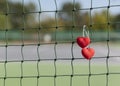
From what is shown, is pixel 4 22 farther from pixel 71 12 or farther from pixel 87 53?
pixel 87 53

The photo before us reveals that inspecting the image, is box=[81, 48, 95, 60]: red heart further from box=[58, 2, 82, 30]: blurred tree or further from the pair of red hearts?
box=[58, 2, 82, 30]: blurred tree

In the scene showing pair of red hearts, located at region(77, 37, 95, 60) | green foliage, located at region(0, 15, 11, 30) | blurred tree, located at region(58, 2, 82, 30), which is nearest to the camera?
pair of red hearts, located at region(77, 37, 95, 60)

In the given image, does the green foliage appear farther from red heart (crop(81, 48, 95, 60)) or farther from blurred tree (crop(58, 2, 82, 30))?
red heart (crop(81, 48, 95, 60))

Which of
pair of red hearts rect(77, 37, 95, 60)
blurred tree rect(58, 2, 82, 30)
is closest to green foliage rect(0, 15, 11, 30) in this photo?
blurred tree rect(58, 2, 82, 30)

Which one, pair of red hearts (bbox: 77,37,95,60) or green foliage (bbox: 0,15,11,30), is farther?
green foliage (bbox: 0,15,11,30)

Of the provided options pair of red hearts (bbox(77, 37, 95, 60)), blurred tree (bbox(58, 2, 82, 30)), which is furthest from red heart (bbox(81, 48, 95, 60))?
blurred tree (bbox(58, 2, 82, 30))

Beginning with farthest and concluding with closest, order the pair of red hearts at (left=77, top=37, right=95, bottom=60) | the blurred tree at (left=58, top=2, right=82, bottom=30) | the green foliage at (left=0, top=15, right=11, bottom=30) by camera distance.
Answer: the green foliage at (left=0, top=15, right=11, bottom=30), the blurred tree at (left=58, top=2, right=82, bottom=30), the pair of red hearts at (left=77, top=37, right=95, bottom=60)

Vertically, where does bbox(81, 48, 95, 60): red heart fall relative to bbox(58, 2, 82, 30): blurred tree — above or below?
below

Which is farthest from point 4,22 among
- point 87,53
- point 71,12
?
point 87,53

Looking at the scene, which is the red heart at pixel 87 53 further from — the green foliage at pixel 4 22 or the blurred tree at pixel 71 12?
the green foliage at pixel 4 22

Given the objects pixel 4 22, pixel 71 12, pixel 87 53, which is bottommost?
pixel 87 53

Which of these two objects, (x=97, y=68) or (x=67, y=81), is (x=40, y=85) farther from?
(x=97, y=68)

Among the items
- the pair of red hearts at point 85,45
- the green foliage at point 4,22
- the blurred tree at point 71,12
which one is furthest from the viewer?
the green foliage at point 4,22

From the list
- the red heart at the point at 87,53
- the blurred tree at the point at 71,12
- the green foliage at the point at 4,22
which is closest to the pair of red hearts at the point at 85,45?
the red heart at the point at 87,53
